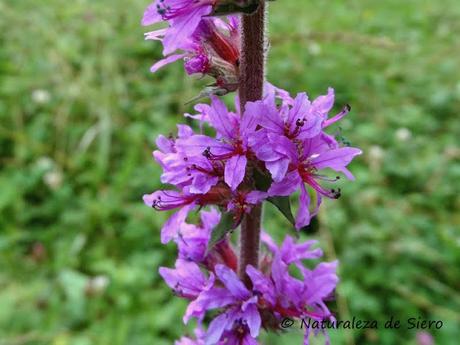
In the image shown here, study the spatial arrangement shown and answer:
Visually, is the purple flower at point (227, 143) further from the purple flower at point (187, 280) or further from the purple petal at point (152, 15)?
the purple flower at point (187, 280)

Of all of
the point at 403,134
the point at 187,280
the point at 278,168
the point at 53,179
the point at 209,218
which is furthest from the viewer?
the point at 403,134

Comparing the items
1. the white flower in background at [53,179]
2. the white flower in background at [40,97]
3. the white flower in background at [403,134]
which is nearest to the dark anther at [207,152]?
the white flower in background at [53,179]

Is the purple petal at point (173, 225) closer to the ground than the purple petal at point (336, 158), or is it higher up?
closer to the ground

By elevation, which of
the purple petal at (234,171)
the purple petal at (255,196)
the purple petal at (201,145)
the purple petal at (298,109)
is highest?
the purple petal at (298,109)

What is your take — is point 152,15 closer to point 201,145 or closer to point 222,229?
point 201,145

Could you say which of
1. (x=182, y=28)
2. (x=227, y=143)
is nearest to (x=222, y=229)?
(x=227, y=143)
